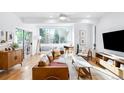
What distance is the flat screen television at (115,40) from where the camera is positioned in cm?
509

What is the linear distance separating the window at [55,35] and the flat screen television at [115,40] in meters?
5.82

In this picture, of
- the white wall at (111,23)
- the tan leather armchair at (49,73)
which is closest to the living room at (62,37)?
the white wall at (111,23)

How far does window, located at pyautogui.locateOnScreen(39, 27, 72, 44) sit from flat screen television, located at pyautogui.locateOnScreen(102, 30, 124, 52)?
5.82 meters

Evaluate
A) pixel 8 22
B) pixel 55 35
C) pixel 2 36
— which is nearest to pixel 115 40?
pixel 2 36

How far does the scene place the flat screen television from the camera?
5090 mm

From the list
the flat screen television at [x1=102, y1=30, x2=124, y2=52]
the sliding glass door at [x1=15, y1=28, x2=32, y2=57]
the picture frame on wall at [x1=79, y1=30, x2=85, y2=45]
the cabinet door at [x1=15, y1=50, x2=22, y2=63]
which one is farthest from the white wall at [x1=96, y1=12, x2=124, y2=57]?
the sliding glass door at [x1=15, y1=28, x2=32, y2=57]

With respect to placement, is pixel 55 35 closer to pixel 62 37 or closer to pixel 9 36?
pixel 62 37

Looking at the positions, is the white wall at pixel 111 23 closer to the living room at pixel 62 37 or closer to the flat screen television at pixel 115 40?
the living room at pixel 62 37

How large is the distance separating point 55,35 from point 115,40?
6.98 meters

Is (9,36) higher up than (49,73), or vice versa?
(9,36)

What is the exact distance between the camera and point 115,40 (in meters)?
5.53
